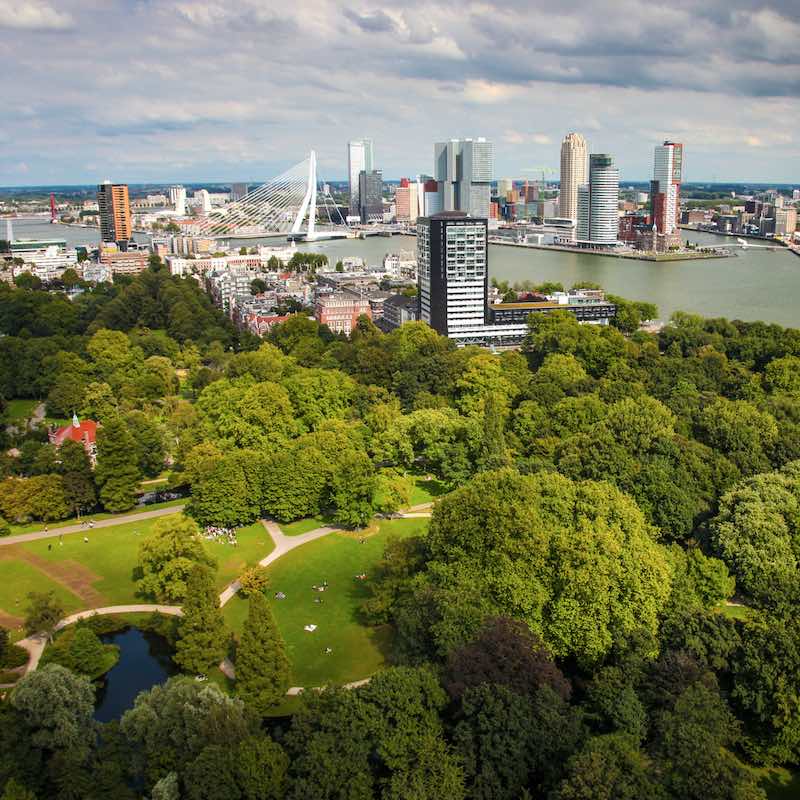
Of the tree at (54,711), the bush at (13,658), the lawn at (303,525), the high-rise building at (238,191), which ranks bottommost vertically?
the bush at (13,658)

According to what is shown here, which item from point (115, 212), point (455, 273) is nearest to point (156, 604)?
point (455, 273)

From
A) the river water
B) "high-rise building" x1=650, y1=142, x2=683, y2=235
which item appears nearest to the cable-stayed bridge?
the river water

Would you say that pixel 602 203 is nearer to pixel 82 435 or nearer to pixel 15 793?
pixel 82 435

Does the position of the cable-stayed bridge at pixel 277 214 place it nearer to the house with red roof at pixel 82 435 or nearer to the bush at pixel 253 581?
the house with red roof at pixel 82 435

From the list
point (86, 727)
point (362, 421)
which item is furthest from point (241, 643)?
point (362, 421)

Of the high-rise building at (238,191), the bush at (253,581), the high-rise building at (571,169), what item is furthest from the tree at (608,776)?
the high-rise building at (238,191)

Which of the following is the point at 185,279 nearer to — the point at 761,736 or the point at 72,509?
the point at 72,509

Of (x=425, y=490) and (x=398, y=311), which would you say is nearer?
(x=425, y=490)
